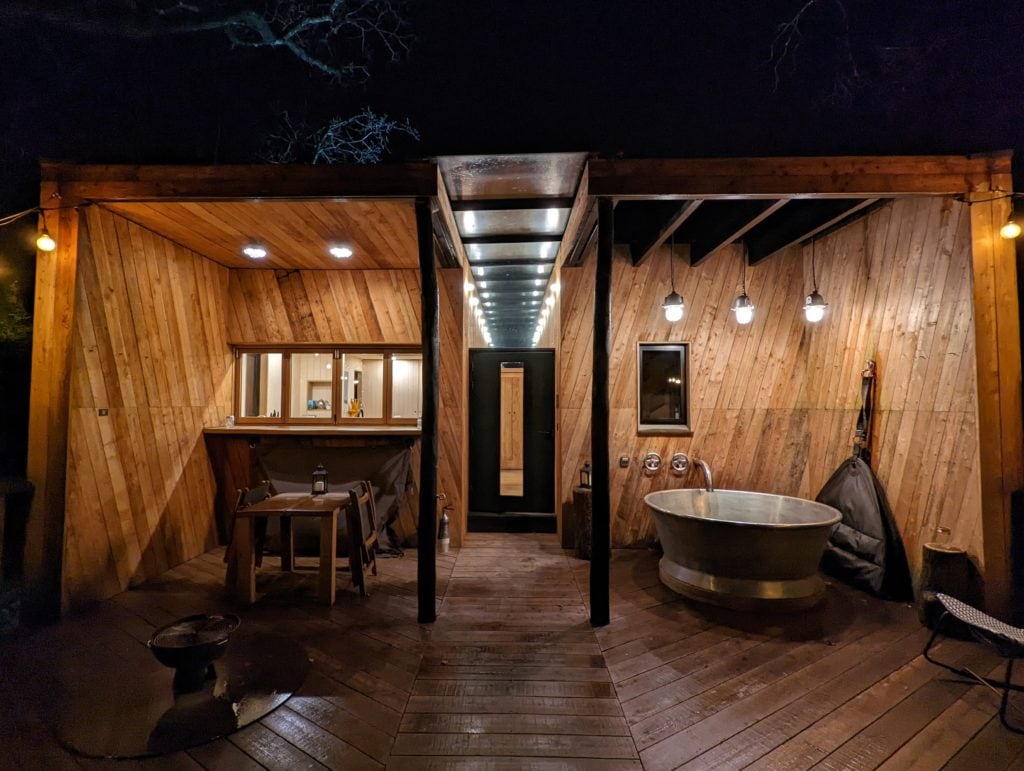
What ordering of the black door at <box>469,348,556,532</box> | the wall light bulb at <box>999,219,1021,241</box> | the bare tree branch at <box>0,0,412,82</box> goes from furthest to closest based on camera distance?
the black door at <box>469,348,556,532</box>, the bare tree branch at <box>0,0,412,82</box>, the wall light bulb at <box>999,219,1021,241</box>

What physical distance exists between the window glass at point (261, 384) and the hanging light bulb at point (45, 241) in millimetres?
2115

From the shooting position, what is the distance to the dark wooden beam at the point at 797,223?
376 centimetres

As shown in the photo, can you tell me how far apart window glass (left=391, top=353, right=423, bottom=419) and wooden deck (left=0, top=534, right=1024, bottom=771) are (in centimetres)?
208

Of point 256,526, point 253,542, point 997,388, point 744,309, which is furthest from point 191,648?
point 997,388

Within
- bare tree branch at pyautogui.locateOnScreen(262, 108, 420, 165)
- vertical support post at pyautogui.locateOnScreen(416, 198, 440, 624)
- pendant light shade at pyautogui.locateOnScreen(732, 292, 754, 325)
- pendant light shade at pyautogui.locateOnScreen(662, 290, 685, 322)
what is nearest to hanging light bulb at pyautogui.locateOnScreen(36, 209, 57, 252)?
bare tree branch at pyautogui.locateOnScreen(262, 108, 420, 165)

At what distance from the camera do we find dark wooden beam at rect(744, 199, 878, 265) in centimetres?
376

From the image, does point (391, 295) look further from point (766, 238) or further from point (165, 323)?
point (766, 238)

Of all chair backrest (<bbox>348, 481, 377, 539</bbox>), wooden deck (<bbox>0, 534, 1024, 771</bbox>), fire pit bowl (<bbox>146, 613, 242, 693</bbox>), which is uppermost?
chair backrest (<bbox>348, 481, 377, 539</bbox>)

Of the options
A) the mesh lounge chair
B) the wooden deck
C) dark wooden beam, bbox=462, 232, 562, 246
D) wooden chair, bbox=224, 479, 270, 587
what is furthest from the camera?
dark wooden beam, bbox=462, 232, 562, 246

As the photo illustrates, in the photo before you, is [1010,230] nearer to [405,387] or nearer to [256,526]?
[405,387]

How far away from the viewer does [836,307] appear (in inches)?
179

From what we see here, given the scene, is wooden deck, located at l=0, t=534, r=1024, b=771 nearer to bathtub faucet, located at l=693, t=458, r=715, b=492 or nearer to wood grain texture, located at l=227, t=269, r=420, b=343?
bathtub faucet, located at l=693, t=458, r=715, b=492

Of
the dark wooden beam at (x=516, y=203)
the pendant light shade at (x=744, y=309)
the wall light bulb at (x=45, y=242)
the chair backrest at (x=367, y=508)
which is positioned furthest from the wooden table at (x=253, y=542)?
the pendant light shade at (x=744, y=309)

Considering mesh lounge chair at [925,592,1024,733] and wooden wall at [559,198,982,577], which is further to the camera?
wooden wall at [559,198,982,577]
